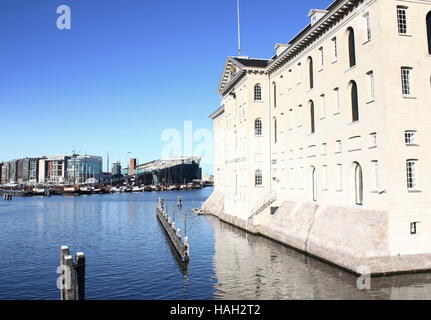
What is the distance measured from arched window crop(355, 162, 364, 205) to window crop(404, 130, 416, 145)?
13.5ft

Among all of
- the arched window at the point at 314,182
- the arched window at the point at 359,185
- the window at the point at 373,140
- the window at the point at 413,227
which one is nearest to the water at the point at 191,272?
the window at the point at 413,227

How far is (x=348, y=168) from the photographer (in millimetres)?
28969

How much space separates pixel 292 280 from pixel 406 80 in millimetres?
15630

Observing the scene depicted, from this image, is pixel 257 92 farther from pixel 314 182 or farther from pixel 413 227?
pixel 413 227

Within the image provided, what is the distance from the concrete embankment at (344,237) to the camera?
910 inches

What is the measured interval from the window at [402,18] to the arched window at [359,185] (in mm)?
9960

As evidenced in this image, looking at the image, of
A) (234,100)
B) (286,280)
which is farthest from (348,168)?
(234,100)

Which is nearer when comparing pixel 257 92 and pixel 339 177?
pixel 339 177

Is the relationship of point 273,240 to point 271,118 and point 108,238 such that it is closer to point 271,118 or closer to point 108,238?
point 271,118

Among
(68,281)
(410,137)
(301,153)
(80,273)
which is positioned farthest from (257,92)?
(68,281)

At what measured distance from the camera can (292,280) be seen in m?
23.9

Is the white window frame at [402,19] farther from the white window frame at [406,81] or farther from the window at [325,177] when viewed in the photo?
the window at [325,177]

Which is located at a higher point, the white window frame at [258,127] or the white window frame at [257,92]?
the white window frame at [257,92]
